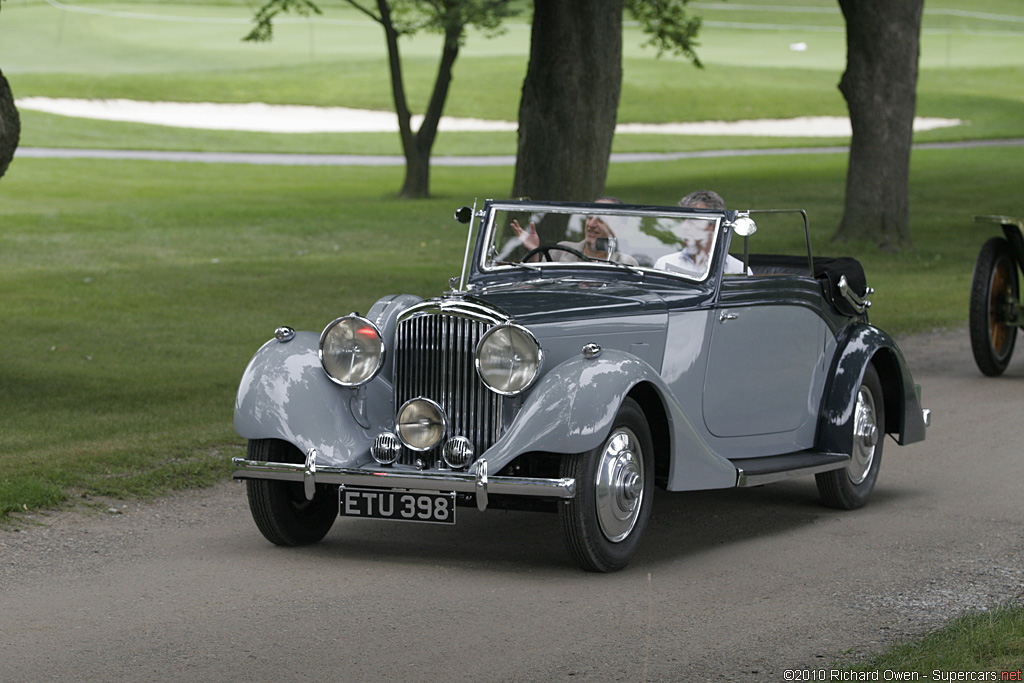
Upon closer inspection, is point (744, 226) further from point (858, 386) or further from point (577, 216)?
point (858, 386)

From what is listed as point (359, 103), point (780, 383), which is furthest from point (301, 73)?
point (780, 383)

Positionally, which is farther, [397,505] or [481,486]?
[397,505]

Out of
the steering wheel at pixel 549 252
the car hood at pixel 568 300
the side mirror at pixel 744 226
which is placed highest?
the side mirror at pixel 744 226

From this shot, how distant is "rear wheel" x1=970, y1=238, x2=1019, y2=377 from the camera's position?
11523mm

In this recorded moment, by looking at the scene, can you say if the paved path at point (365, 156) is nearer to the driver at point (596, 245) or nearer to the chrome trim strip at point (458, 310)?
the driver at point (596, 245)

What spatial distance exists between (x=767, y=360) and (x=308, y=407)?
239 centimetres

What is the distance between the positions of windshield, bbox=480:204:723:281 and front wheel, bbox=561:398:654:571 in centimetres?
111

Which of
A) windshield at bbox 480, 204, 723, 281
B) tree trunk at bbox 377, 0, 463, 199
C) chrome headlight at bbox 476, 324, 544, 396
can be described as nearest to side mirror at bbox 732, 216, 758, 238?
windshield at bbox 480, 204, 723, 281

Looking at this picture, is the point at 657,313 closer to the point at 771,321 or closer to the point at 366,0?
the point at 771,321

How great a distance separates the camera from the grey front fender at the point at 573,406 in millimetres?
5785

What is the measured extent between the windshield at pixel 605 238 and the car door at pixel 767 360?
25 cm

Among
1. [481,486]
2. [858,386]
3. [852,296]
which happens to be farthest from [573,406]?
[852,296]

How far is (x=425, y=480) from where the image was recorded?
5.84m

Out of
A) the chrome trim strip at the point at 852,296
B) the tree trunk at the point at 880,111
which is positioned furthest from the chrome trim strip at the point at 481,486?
the tree trunk at the point at 880,111
